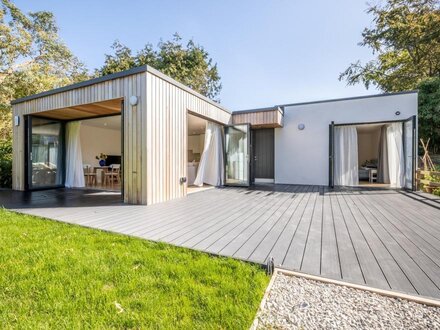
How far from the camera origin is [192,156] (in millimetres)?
12375

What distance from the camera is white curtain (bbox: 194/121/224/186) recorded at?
7.73m

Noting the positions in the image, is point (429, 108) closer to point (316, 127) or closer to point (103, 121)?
point (316, 127)

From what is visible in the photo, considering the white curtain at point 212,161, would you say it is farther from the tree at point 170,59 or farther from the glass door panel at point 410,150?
the tree at point 170,59

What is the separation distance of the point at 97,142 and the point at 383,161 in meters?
12.2

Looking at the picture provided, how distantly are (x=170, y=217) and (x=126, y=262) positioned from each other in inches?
61.2

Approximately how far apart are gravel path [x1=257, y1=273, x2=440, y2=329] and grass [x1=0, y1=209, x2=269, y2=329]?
0.14 meters

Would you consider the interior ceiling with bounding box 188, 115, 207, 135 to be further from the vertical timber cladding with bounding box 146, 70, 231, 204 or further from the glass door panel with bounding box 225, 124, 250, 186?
the vertical timber cladding with bounding box 146, 70, 231, 204

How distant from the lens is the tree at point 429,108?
9.77 metres

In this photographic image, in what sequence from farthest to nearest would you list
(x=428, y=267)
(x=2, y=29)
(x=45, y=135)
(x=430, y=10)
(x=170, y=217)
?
(x=430, y=10) < (x=2, y=29) < (x=45, y=135) < (x=170, y=217) < (x=428, y=267)

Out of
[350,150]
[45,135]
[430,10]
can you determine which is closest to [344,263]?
[350,150]

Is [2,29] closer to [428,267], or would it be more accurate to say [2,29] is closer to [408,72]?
[428,267]

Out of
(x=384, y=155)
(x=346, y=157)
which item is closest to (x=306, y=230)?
(x=346, y=157)

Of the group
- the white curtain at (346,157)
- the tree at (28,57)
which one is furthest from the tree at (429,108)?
the tree at (28,57)

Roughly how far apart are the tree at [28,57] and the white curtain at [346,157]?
44.3 feet
